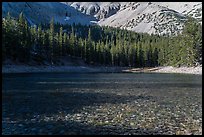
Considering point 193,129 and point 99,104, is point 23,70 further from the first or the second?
point 193,129

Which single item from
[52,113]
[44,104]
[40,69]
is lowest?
[40,69]

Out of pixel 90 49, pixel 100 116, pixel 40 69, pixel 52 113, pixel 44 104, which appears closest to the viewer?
pixel 100 116

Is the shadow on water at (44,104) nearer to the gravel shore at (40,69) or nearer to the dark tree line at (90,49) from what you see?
the gravel shore at (40,69)

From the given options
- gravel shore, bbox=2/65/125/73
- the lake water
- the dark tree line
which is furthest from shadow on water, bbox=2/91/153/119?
the dark tree line

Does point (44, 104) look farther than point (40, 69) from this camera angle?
No

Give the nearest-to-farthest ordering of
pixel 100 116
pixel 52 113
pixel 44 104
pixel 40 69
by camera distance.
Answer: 1. pixel 100 116
2. pixel 52 113
3. pixel 44 104
4. pixel 40 69

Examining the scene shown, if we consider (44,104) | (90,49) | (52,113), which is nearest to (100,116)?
(52,113)

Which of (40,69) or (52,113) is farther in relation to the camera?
(40,69)

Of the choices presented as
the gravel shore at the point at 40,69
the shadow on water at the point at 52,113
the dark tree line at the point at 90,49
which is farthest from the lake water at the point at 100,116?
the dark tree line at the point at 90,49

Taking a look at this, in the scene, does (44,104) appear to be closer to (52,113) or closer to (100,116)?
(52,113)

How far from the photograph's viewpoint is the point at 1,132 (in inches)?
926

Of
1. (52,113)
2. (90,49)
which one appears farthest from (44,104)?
(90,49)

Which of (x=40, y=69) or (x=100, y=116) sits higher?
(x=100, y=116)

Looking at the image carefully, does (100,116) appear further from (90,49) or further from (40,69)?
(90,49)
